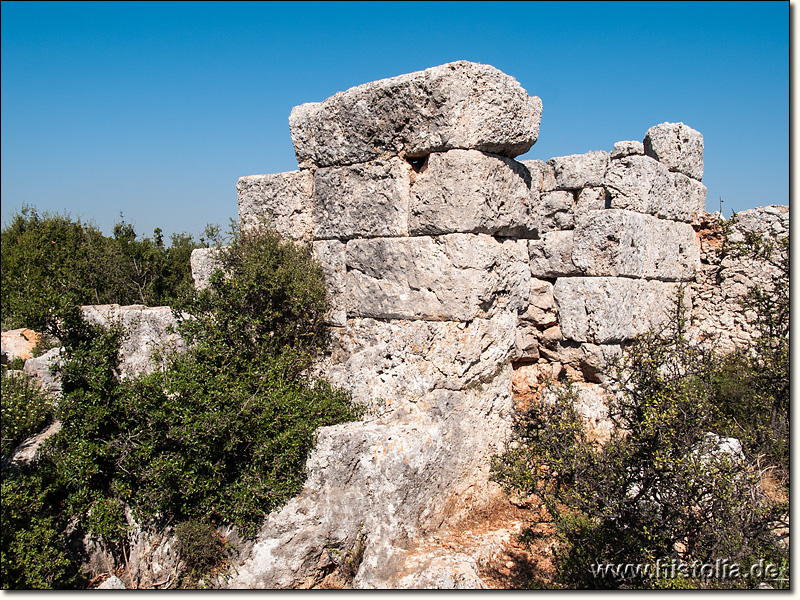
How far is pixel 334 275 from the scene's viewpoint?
5.38 metres

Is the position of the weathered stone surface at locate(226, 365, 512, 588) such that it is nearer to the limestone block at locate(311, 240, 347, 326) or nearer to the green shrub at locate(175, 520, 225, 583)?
the green shrub at locate(175, 520, 225, 583)

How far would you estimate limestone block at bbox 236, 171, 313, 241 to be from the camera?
5555 mm

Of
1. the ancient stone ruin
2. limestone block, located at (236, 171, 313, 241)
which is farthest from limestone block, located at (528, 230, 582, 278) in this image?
limestone block, located at (236, 171, 313, 241)

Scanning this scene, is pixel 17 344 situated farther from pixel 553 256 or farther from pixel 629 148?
pixel 629 148

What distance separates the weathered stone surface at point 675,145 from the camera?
6434 mm

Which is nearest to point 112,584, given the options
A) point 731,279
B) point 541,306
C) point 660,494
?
point 660,494

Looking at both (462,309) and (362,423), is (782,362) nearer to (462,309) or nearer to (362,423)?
(462,309)

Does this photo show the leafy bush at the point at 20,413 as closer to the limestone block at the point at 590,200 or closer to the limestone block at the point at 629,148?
the limestone block at the point at 590,200

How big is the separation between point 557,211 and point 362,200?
2.38 m

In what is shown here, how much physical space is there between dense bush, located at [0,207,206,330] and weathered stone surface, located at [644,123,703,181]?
4859 millimetres

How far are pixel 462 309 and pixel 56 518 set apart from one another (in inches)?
128

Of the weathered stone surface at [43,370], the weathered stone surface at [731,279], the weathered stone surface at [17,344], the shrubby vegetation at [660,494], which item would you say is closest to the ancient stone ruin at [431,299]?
the shrubby vegetation at [660,494]

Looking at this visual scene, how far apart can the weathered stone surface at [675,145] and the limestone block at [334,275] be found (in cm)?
352

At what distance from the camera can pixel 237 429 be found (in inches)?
164
